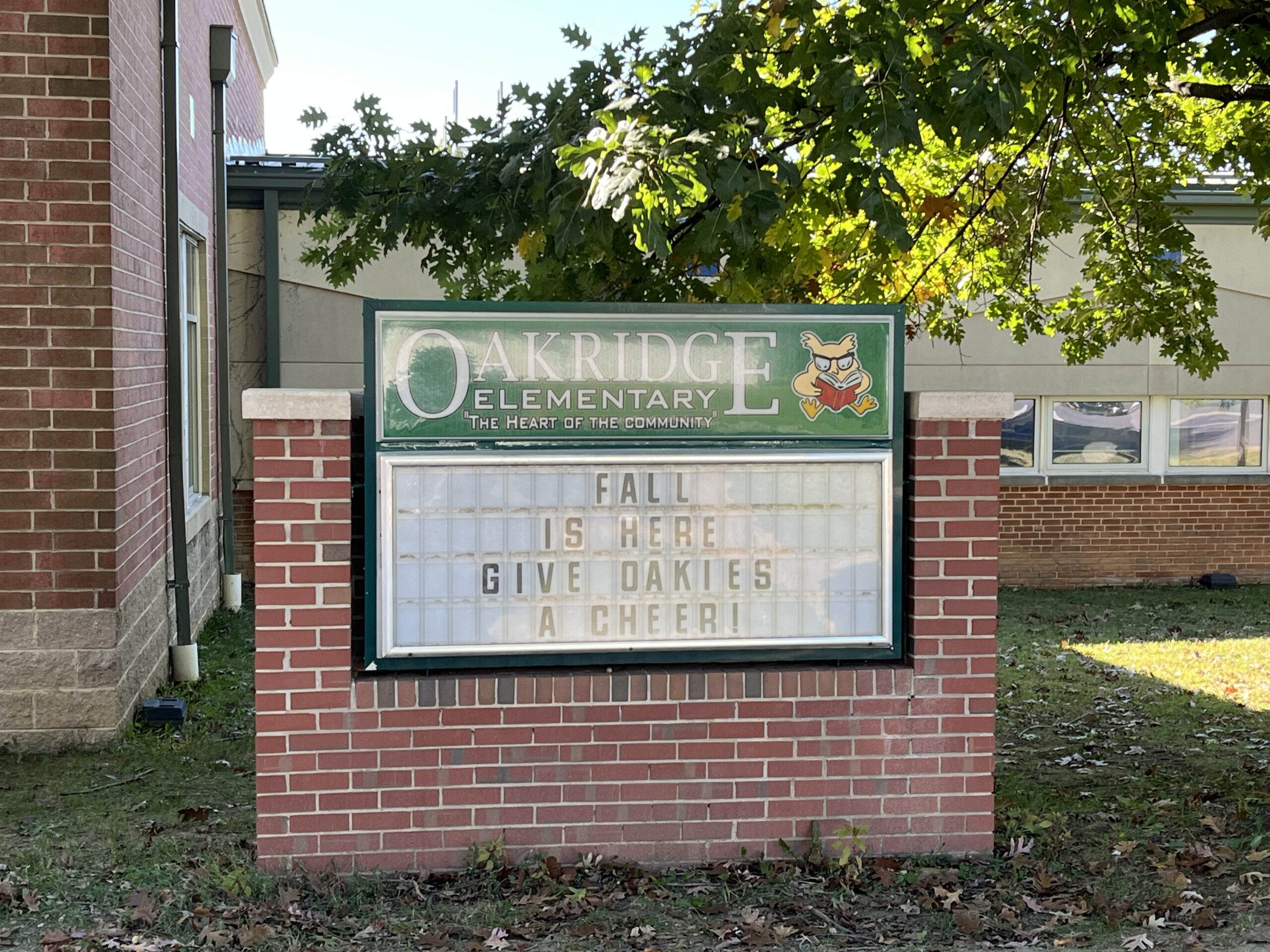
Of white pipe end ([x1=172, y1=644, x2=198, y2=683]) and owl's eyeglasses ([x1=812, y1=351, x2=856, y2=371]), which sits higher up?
owl's eyeglasses ([x1=812, y1=351, x2=856, y2=371])

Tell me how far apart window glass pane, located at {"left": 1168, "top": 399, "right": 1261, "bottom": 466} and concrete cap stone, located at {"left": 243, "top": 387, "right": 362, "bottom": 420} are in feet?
42.6

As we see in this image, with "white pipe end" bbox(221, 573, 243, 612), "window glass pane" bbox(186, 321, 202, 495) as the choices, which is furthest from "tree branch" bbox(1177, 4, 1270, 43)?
"white pipe end" bbox(221, 573, 243, 612)

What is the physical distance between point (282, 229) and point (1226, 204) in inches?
413

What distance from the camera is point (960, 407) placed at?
5320mm

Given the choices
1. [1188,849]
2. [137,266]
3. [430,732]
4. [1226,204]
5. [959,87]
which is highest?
[1226,204]

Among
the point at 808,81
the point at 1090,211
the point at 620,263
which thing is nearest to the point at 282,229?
the point at 620,263

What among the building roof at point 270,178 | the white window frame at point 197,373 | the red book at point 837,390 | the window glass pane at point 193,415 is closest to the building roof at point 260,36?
the building roof at point 270,178

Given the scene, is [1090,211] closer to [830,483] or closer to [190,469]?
[830,483]

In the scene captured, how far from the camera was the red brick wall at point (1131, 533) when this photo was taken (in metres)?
15.4

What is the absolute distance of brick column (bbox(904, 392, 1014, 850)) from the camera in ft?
17.6

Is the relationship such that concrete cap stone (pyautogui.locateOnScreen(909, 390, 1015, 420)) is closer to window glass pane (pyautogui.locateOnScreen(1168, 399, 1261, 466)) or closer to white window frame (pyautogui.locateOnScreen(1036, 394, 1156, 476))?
white window frame (pyautogui.locateOnScreen(1036, 394, 1156, 476))

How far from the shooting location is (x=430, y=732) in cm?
520

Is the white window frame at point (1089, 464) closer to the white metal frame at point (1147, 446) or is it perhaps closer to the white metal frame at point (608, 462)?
the white metal frame at point (1147, 446)

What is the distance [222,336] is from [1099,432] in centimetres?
985
